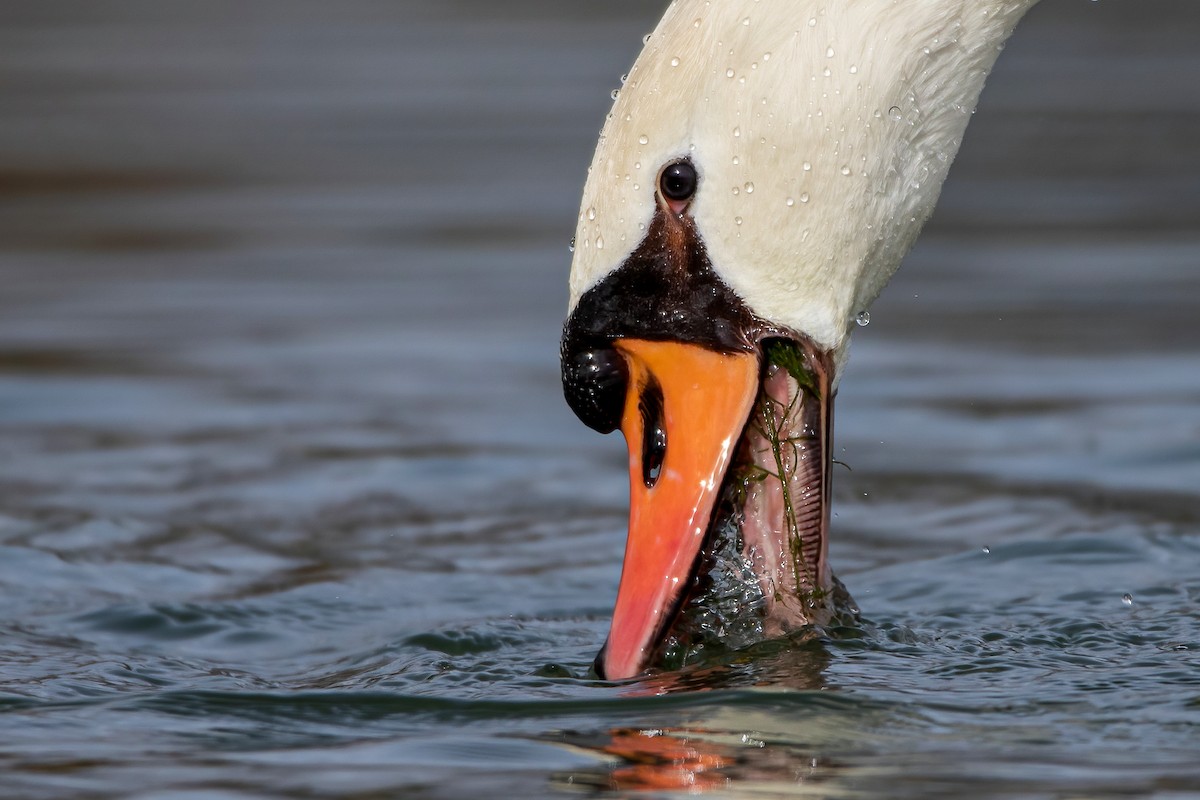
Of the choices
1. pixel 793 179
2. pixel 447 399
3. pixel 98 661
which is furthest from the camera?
pixel 447 399

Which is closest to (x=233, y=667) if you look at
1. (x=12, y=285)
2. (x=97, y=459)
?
(x=97, y=459)

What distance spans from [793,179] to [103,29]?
19213mm

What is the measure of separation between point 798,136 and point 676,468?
0.80m

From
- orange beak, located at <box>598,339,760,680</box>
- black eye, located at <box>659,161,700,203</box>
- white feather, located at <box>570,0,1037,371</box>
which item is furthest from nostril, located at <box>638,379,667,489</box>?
black eye, located at <box>659,161,700,203</box>

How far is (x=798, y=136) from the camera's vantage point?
18.2 ft

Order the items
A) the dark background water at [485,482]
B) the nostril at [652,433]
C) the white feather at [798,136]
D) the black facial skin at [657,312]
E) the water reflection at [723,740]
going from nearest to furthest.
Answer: the water reflection at [723,740] < the dark background water at [485,482] < the white feather at [798,136] < the black facial skin at [657,312] < the nostril at [652,433]

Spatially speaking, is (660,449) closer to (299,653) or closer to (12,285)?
(299,653)

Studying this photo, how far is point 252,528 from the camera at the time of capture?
7758 mm

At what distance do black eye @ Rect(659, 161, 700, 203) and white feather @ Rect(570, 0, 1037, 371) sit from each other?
0.03 m

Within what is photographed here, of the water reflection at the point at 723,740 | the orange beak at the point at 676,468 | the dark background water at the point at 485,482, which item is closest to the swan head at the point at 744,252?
the orange beak at the point at 676,468

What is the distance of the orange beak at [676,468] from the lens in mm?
5551

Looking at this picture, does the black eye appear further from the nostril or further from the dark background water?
the dark background water

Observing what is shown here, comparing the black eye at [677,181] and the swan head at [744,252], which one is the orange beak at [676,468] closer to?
the swan head at [744,252]

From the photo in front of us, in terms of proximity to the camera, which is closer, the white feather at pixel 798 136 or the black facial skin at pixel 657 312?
the white feather at pixel 798 136
